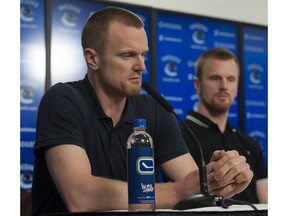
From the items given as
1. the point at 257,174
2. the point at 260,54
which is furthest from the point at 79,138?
the point at 260,54

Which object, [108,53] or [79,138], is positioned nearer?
[79,138]

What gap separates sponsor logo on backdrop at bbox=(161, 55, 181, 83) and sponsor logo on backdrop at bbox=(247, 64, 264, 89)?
0.74 metres

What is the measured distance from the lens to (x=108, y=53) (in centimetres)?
175

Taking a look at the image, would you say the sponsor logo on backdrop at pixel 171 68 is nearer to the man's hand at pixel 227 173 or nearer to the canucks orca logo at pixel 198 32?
the canucks orca logo at pixel 198 32

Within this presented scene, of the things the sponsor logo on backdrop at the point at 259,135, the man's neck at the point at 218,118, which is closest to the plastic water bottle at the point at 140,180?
the man's neck at the point at 218,118

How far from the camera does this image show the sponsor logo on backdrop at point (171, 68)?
4125 mm

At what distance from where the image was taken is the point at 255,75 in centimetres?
462

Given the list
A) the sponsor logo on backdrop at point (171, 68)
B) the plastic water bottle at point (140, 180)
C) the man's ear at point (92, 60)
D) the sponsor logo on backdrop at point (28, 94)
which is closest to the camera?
the plastic water bottle at point (140, 180)

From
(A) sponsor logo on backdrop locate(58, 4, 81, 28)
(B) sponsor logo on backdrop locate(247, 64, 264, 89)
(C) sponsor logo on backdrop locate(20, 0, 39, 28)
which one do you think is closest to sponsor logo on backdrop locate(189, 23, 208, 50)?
(B) sponsor logo on backdrop locate(247, 64, 264, 89)

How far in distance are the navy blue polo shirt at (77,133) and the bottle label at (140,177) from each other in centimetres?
45

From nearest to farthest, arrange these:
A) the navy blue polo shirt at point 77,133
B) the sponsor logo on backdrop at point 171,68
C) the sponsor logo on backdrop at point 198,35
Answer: the navy blue polo shirt at point 77,133 < the sponsor logo on backdrop at point 171,68 < the sponsor logo on backdrop at point 198,35

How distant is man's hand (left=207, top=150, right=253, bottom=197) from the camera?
1.29 metres
